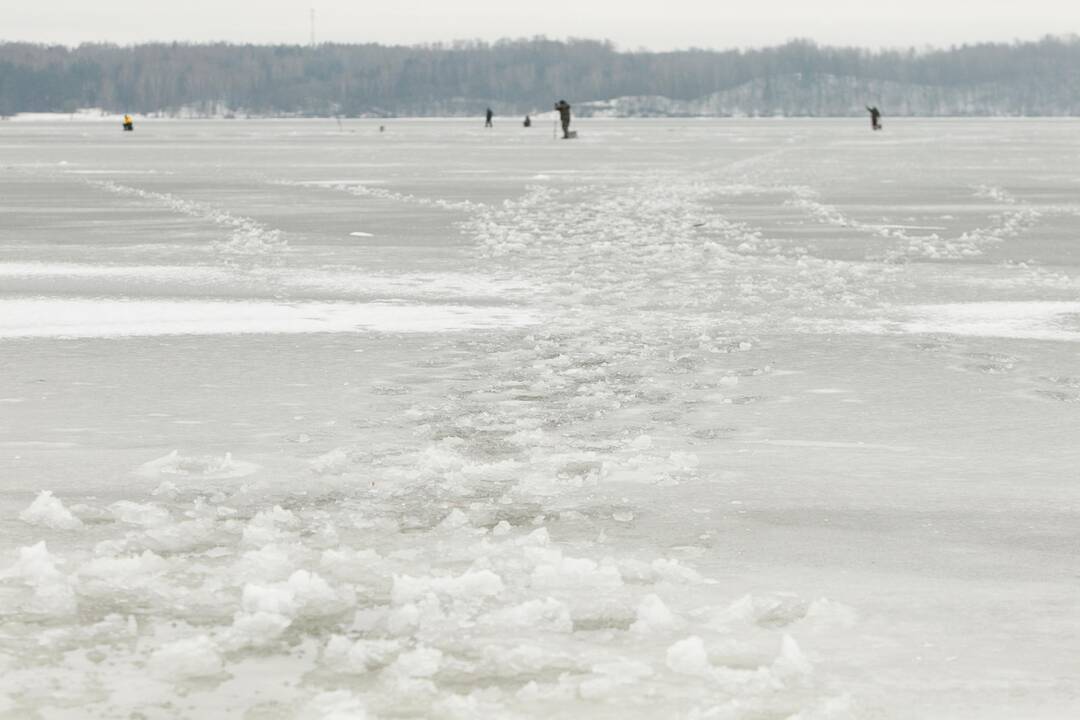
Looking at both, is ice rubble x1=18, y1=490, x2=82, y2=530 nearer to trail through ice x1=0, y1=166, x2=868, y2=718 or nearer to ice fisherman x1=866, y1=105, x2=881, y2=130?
trail through ice x1=0, y1=166, x2=868, y2=718

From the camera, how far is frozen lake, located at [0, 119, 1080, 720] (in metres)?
3.35

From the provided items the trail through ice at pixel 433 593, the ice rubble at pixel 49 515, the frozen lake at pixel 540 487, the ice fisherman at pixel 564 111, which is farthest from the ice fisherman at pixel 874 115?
the ice rubble at pixel 49 515

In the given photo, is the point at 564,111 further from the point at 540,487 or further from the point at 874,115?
the point at 540,487

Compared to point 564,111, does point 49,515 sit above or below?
below

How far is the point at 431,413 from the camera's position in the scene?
6344 millimetres

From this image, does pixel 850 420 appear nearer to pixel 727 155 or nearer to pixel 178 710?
pixel 178 710

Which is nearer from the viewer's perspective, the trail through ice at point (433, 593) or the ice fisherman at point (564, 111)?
the trail through ice at point (433, 593)

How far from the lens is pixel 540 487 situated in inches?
200

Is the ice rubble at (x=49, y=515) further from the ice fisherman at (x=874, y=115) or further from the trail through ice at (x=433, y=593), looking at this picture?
the ice fisherman at (x=874, y=115)

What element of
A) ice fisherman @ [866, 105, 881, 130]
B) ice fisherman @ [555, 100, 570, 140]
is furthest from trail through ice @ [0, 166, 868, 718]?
ice fisherman @ [866, 105, 881, 130]

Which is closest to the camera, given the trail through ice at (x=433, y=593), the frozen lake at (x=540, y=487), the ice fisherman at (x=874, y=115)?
the trail through ice at (x=433, y=593)

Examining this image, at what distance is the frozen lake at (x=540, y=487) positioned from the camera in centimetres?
335

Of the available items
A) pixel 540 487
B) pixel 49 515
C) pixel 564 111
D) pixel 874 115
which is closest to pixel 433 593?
pixel 540 487

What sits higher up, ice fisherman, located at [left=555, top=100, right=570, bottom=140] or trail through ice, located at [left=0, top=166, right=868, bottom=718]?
ice fisherman, located at [left=555, top=100, right=570, bottom=140]
